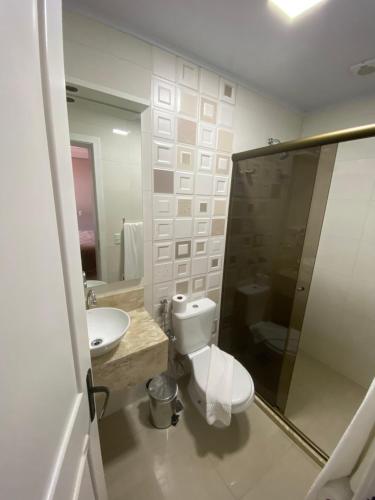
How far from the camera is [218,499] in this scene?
1.13m

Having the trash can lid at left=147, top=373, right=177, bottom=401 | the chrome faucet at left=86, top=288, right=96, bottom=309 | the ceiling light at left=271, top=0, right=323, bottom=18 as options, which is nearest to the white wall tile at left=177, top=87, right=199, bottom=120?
the ceiling light at left=271, top=0, right=323, bottom=18

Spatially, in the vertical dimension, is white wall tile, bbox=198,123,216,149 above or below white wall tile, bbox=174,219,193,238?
above

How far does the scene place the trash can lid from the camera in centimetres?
145

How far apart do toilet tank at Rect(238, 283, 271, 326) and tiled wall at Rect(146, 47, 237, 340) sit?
0.36 metres

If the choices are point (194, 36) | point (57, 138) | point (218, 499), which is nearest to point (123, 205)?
point (57, 138)

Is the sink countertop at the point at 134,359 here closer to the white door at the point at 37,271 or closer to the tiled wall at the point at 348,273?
the white door at the point at 37,271

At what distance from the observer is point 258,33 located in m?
1.08

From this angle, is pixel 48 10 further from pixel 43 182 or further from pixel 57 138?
pixel 43 182

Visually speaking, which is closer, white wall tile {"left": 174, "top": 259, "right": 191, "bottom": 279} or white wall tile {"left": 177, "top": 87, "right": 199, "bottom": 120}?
white wall tile {"left": 177, "top": 87, "right": 199, "bottom": 120}

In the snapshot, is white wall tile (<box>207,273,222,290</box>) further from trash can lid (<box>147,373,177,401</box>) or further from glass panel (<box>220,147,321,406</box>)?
trash can lid (<box>147,373,177,401</box>)

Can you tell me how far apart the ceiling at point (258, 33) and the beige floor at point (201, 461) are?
7.99 ft

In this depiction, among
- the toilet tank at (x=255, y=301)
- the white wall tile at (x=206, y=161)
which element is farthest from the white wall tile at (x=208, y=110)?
the toilet tank at (x=255, y=301)

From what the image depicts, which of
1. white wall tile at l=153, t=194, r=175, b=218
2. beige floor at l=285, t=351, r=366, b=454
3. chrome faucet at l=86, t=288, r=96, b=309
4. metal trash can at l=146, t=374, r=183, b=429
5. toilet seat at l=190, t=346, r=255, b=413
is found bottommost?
beige floor at l=285, t=351, r=366, b=454

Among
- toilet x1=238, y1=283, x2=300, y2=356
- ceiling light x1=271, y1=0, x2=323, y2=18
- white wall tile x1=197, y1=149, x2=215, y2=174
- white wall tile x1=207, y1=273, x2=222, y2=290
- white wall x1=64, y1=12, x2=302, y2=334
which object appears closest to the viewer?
ceiling light x1=271, y1=0, x2=323, y2=18
